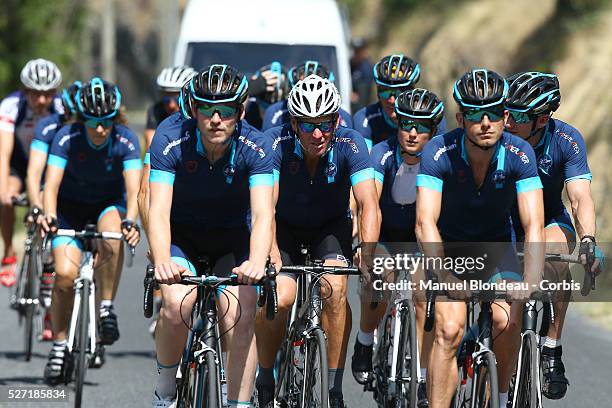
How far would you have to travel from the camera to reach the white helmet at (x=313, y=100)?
311 inches

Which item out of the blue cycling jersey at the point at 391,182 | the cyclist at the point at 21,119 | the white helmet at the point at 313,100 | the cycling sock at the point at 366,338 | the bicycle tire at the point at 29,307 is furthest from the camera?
the cyclist at the point at 21,119

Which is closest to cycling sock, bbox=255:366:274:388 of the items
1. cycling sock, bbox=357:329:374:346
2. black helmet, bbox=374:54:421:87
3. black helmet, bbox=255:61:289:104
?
cycling sock, bbox=357:329:374:346

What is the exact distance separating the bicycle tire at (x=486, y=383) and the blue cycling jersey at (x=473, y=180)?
957 millimetres

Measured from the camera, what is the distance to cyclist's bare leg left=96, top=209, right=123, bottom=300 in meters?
10.3

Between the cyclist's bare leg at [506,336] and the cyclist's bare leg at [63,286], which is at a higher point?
the cyclist's bare leg at [63,286]

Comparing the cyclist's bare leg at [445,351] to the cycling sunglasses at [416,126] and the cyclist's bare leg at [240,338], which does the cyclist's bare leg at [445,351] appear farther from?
the cycling sunglasses at [416,126]

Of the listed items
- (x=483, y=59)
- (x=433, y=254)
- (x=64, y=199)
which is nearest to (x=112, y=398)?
(x=64, y=199)

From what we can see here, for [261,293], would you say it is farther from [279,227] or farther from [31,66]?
[31,66]

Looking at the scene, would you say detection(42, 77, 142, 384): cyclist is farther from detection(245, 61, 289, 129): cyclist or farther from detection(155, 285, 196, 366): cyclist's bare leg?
detection(155, 285, 196, 366): cyclist's bare leg

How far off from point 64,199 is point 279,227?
261 cm

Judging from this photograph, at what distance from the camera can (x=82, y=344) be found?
9336mm

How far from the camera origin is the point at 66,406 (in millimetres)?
9477

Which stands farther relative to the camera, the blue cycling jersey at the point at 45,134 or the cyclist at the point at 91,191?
the blue cycling jersey at the point at 45,134

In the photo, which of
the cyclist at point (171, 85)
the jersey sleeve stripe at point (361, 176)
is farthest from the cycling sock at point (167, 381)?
the cyclist at point (171, 85)
